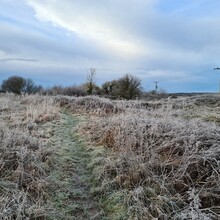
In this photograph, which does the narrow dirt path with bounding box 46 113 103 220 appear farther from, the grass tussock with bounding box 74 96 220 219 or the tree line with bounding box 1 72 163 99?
the tree line with bounding box 1 72 163 99

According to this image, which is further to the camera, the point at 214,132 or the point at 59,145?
the point at 59,145

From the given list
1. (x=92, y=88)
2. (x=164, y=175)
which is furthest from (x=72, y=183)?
(x=92, y=88)

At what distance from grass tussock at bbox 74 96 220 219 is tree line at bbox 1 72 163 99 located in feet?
73.3

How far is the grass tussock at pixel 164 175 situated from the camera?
377cm

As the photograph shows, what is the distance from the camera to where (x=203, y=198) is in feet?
12.9

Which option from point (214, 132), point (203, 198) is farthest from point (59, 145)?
point (203, 198)

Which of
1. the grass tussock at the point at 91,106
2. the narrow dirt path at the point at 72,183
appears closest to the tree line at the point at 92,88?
the grass tussock at the point at 91,106

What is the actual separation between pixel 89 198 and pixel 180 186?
126 centimetres

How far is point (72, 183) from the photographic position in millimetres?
4973

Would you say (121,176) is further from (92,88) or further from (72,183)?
(92,88)

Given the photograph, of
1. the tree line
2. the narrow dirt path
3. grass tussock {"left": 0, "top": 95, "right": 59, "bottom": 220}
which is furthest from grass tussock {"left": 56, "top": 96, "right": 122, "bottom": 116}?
the tree line

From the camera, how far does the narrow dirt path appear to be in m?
4.10

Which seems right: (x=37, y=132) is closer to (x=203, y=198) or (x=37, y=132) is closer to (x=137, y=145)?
(x=137, y=145)

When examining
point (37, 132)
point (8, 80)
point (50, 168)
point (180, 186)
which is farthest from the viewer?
point (8, 80)
